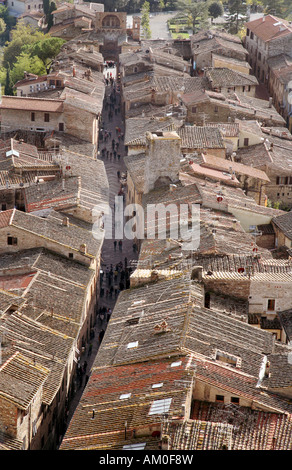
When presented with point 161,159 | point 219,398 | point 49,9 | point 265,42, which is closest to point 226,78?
point 265,42

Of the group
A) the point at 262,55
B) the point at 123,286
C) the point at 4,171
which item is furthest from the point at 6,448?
the point at 262,55

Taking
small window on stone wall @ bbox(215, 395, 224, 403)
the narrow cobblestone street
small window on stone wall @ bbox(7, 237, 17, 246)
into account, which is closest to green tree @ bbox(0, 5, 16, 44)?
the narrow cobblestone street

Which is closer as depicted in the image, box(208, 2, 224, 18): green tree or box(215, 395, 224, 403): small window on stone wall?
box(215, 395, 224, 403): small window on stone wall

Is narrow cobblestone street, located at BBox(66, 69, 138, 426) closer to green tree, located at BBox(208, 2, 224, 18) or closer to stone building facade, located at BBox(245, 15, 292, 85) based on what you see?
stone building facade, located at BBox(245, 15, 292, 85)

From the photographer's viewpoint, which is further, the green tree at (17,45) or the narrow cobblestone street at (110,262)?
the green tree at (17,45)

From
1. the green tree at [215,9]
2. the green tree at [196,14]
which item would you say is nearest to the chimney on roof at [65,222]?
the green tree at [196,14]

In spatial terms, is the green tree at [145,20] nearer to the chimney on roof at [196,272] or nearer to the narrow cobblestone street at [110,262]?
the narrow cobblestone street at [110,262]

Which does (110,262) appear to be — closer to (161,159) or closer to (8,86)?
(161,159)
